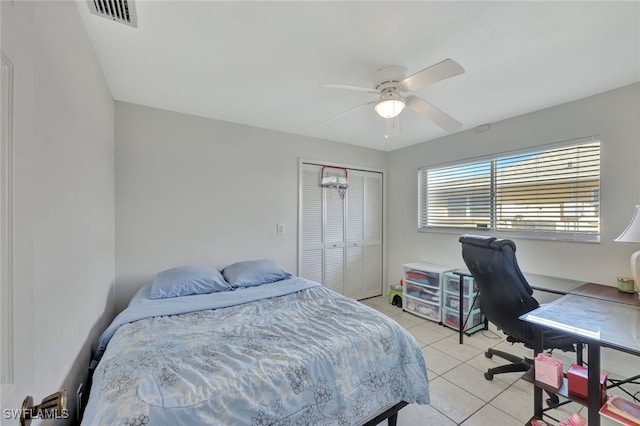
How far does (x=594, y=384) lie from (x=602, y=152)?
207 cm

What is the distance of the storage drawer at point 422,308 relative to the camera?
3.31m

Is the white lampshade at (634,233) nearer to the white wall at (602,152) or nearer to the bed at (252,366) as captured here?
the white wall at (602,152)

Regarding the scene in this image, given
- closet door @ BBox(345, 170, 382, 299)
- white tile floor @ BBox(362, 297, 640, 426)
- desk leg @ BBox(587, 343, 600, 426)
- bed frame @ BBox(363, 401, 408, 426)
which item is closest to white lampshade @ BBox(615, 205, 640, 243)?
desk leg @ BBox(587, 343, 600, 426)

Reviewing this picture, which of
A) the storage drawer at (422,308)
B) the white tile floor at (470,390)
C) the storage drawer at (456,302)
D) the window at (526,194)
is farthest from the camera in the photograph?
the storage drawer at (422,308)

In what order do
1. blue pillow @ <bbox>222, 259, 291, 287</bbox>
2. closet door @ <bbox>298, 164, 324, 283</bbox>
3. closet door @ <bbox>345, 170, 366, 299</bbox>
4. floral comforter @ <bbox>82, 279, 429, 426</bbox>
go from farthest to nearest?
closet door @ <bbox>345, 170, 366, 299</bbox>, closet door @ <bbox>298, 164, 324, 283</bbox>, blue pillow @ <bbox>222, 259, 291, 287</bbox>, floral comforter @ <bbox>82, 279, 429, 426</bbox>

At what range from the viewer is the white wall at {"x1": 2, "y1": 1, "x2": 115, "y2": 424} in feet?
1.79

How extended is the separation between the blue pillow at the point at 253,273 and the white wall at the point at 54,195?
1.02 metres

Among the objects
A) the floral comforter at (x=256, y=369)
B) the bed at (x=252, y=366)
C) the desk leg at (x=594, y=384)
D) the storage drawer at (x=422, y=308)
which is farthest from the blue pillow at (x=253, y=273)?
the desk leg at (x=594, y=384)

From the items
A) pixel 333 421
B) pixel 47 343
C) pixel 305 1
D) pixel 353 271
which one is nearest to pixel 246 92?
pixel 305 1

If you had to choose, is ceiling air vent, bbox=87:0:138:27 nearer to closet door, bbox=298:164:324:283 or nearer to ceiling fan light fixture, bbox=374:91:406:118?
ceiling fan light fixture, bbox=374:91:406:118

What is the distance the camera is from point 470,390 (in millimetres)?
2057

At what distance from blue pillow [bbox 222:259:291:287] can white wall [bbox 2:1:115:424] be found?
3.35ft

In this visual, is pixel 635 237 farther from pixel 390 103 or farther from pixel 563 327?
pixel 390 103

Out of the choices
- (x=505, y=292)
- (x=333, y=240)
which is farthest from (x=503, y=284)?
(x=333, y=240)
